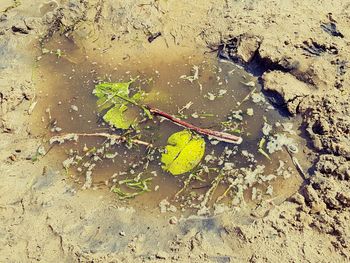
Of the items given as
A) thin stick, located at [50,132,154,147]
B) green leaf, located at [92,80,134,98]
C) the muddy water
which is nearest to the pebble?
the muddy water

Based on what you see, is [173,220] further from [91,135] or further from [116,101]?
[116,101]

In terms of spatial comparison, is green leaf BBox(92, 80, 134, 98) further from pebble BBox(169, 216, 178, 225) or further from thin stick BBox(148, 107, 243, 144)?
pebble BBox(169, 216, 178, 225)

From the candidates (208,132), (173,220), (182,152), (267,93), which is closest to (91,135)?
(182,152)

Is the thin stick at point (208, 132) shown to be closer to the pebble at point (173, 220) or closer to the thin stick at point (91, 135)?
the thin stick at point (91, 135)

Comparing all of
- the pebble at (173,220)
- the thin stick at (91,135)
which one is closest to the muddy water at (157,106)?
the thin stick at (91,135)

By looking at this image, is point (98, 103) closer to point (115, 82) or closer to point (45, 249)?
point (115, 82)
